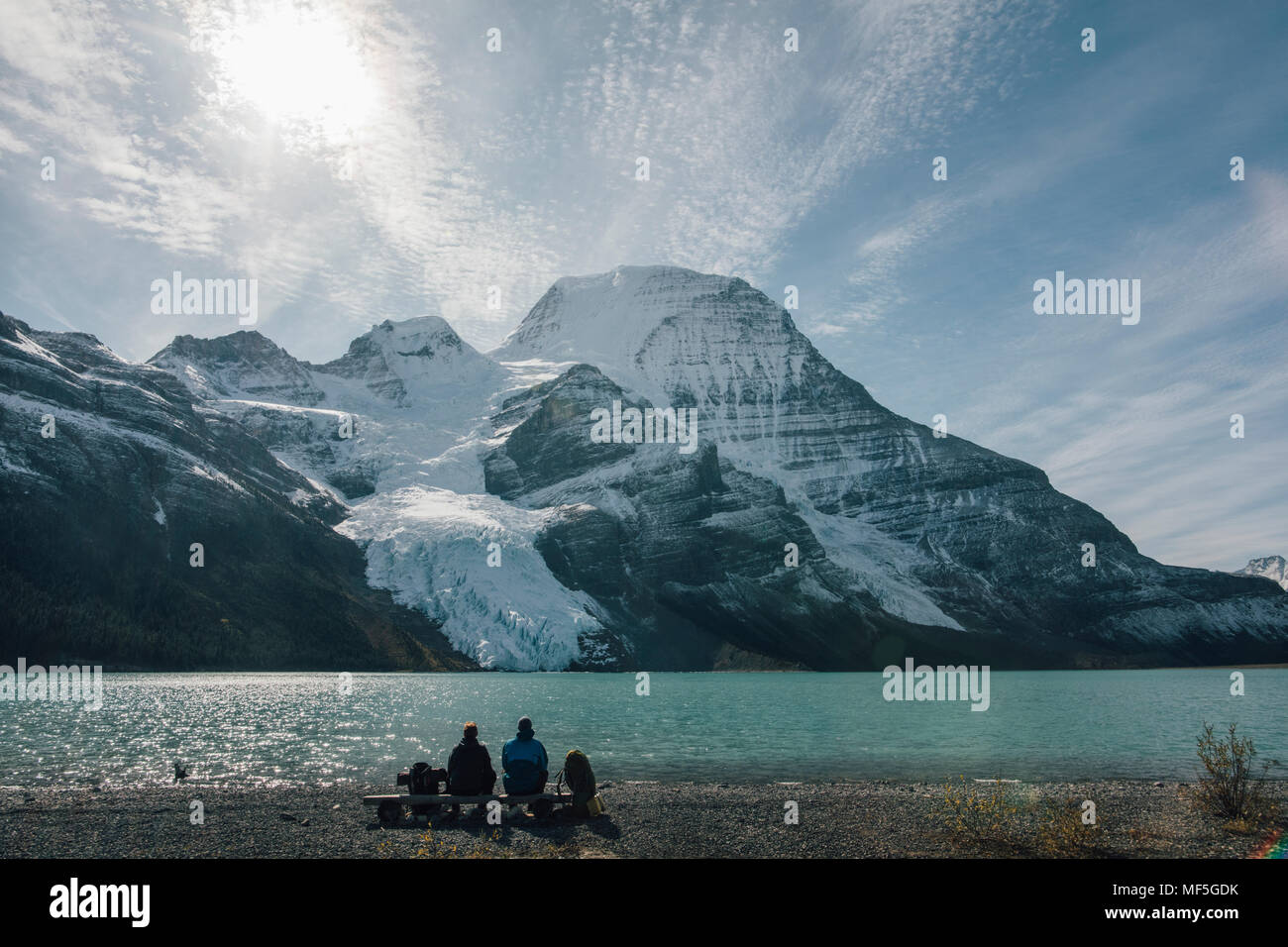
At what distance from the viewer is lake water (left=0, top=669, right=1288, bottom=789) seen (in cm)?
4012

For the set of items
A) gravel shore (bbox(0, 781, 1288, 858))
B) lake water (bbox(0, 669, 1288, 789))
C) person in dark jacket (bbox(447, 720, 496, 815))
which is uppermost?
person in dark jacket (bbox(447, 720, 496, 815))

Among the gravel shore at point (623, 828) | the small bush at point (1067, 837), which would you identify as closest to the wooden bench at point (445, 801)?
the gravel shore at point (623, 828)

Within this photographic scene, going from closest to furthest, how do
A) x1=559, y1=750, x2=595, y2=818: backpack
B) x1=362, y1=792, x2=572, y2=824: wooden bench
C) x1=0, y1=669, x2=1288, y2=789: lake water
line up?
x1=362, y1=792, x2=572, y2=824: wooden bench < x1=559, y1=750, x2=595, y2=818: backpack < x1=0, y1=669, x2=1288, y2=789: lake water

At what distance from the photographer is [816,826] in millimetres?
24219

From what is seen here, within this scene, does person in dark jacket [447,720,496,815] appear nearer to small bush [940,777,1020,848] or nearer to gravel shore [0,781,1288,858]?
gravel shore [0,781,1288,858]

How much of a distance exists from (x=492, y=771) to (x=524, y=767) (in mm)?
1045

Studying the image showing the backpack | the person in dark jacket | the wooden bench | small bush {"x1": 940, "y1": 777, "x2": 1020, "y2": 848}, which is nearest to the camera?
small bush {"x1": 940, "y1": 777, "x2": 1020, "y2": 848}

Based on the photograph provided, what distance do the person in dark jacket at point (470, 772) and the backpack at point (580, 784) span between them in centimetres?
235

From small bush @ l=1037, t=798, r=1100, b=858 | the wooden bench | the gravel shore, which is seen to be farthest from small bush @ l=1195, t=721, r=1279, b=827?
the wooden bench

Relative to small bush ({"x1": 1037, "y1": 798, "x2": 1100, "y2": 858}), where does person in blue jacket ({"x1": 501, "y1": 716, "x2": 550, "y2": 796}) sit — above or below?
above

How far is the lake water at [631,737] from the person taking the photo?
4012 centimetres

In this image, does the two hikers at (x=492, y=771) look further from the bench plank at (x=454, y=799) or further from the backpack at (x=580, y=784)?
the backpack at (x=580, y=784)
